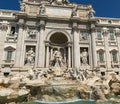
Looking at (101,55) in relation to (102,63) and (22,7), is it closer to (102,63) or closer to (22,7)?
(102,63)

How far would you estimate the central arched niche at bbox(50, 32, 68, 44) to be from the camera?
1091 inches

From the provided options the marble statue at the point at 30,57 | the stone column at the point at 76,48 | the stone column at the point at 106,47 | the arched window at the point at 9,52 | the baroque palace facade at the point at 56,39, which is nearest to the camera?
the arched window at the point at 9,52

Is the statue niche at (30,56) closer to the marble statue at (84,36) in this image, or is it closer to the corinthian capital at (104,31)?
the marble statue at (84,36)

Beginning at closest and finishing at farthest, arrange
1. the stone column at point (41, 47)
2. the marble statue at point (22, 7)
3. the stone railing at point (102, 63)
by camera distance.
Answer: the stone column at point (41, 47), the stone railing at point (102, 63), the marble statue at point (22, 7)

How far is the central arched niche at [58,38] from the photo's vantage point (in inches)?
1091

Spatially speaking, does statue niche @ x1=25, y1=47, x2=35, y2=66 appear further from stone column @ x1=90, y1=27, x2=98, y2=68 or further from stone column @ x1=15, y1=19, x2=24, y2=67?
stone column @ x1=90, y1=27, x2=98, y2=68

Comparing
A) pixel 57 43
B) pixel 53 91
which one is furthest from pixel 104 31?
pixel 53 91

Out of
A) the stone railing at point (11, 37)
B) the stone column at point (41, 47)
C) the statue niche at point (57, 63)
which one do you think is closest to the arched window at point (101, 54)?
the statue niche at point (57, 63)

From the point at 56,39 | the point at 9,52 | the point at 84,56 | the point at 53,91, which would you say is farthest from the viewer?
the point at 56,39

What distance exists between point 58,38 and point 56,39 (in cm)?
38

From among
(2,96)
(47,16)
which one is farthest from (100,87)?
(47,16)

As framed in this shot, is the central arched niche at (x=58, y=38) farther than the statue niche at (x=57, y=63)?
Yes

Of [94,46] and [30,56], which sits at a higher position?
[94,46]

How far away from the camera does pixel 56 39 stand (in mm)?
28469
